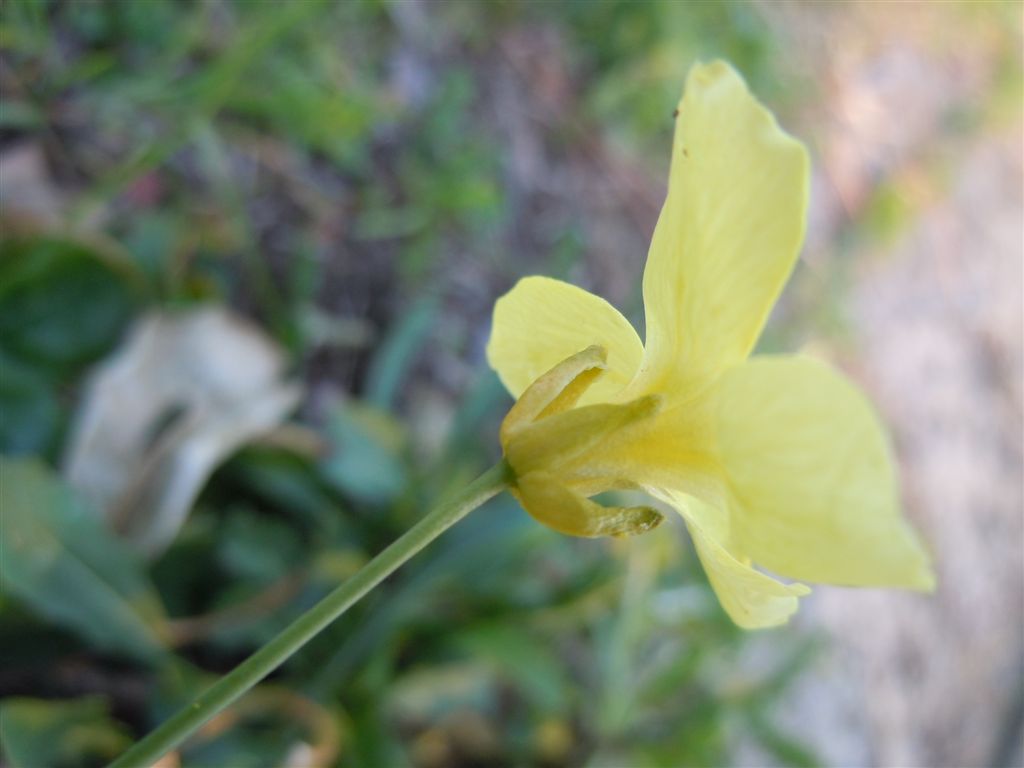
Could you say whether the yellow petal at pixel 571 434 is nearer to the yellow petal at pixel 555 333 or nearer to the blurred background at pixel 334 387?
the yellow petal at pixel 555 333

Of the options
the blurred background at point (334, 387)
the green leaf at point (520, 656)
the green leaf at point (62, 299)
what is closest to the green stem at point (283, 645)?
the blurred background at point (334, 387)

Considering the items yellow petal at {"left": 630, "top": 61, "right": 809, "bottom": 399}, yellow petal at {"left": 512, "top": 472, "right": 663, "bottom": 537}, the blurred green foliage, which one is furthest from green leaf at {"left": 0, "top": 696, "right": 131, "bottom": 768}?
yellow petal at {"left": 630, "top": 61, "right": 809, "bottom": 399}

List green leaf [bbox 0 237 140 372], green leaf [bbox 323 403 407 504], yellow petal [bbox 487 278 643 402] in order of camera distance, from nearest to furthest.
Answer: yellow petal [bbox 487 278 643 402]
green leaf [bbox 0 237 140 372]
green leaf [bbox 323 403 407 504]

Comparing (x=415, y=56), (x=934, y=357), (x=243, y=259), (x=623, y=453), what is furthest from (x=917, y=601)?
(x=623, y=453)

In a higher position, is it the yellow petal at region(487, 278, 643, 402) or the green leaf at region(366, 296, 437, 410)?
the green leaf at region(366, 296, 437, 410)

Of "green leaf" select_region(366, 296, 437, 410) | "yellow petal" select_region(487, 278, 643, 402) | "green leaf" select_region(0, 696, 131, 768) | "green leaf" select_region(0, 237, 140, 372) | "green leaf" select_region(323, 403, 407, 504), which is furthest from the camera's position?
"green leaf" select_region(366, 296, 437, 410)

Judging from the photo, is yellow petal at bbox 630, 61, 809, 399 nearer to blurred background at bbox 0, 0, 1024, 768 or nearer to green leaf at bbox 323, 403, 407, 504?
blurred background at bbox 0, 0, 1024, 768

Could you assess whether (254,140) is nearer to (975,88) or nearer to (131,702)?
(131,702)

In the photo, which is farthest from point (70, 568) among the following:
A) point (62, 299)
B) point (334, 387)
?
point (334, 387)
